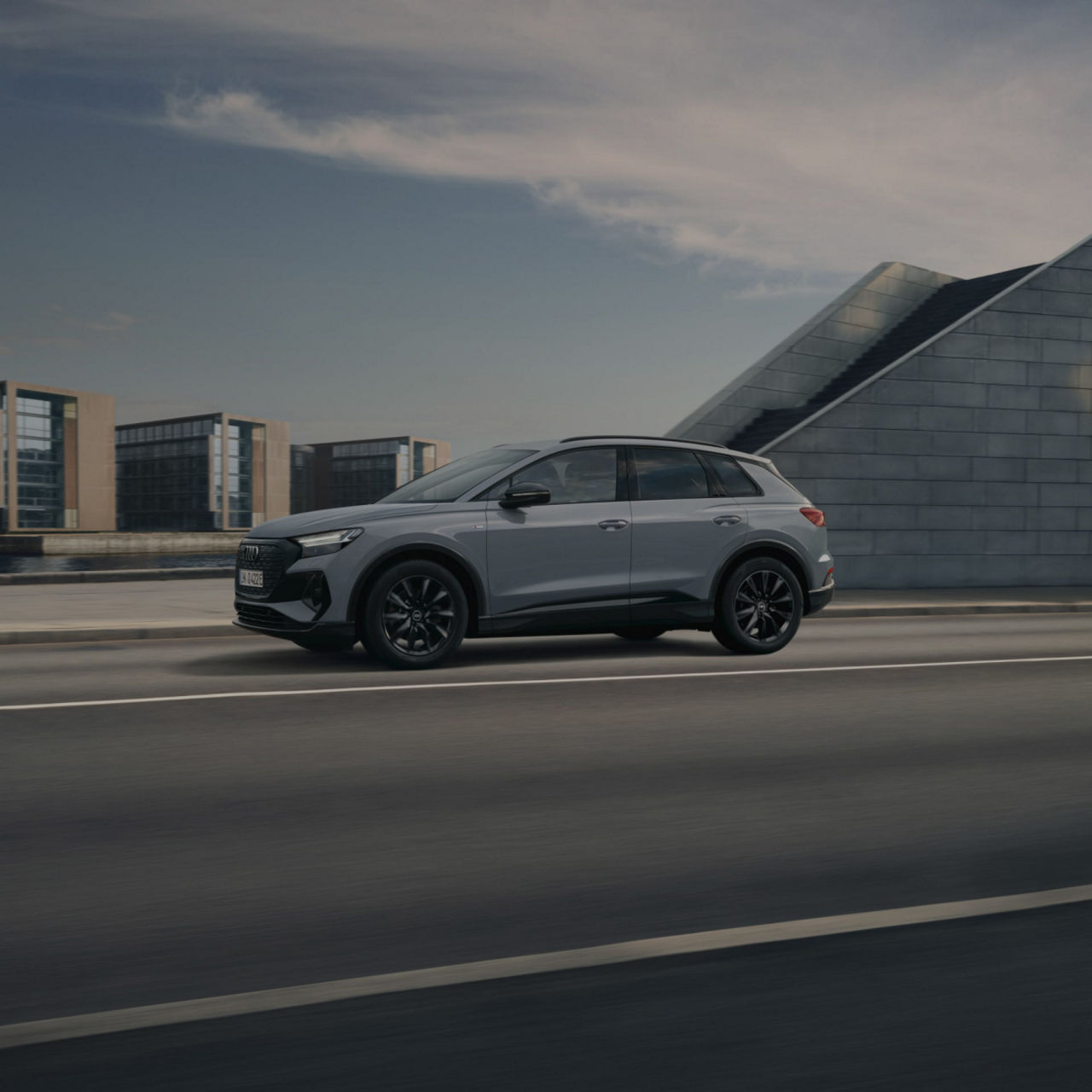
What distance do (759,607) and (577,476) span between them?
6.57 ft

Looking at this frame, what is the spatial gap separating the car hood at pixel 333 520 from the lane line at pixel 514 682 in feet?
4.28

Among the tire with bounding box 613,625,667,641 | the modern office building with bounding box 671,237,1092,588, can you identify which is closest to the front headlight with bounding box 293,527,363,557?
the tire with bounding box 613,625,667,641

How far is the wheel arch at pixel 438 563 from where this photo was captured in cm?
937

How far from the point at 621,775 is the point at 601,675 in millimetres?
3374

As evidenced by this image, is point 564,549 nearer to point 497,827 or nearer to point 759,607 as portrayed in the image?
point 759,607

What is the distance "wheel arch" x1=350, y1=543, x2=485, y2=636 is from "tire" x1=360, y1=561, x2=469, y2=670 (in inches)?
1.8

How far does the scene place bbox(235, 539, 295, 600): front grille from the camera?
30.8 feet

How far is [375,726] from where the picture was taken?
23.7ft

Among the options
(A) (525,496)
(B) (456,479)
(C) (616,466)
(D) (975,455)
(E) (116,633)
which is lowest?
(E) (116,633)

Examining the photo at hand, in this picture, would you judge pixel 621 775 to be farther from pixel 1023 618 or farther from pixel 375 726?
pixel 1023 618

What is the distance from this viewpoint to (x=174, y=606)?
51.0ft

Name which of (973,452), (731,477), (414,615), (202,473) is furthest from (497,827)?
(202,473)

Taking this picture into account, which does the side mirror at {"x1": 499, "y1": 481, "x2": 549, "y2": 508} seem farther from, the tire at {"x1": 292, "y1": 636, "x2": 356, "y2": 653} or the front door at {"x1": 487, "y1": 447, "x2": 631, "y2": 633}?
the tire at {"x1": 292, "y1": 636, "x2": 356, "y2": 653}

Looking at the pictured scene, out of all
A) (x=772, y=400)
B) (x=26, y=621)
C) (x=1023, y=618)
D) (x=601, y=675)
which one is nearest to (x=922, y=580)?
(x=1023, y=618)
